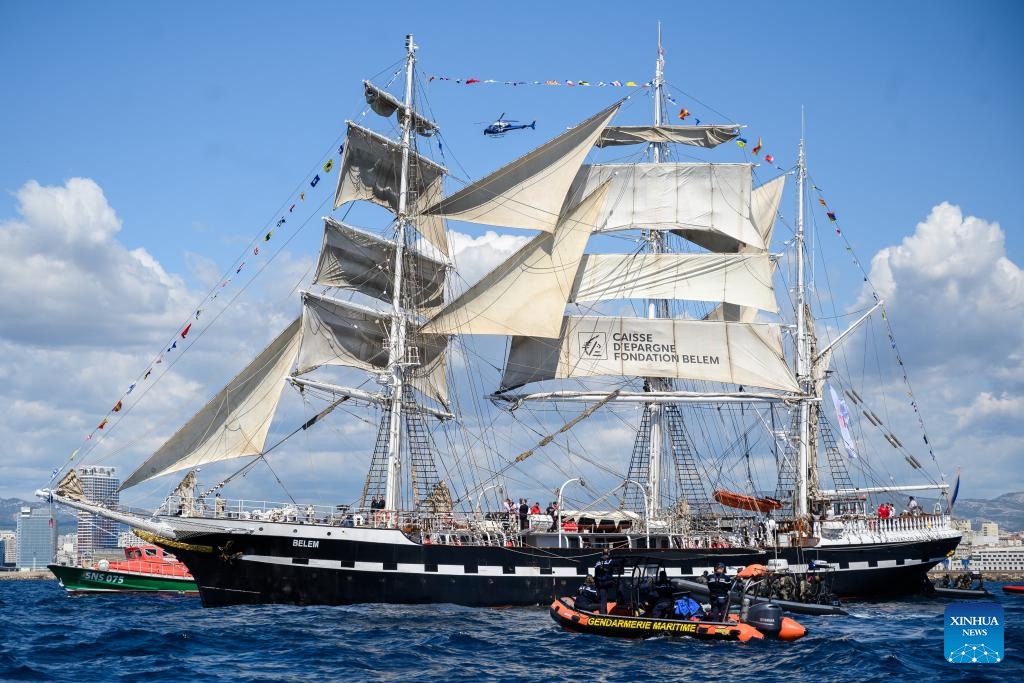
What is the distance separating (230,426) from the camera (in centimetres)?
4319

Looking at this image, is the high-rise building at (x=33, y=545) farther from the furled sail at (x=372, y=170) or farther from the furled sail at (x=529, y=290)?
the furled sail at (x=529, y=290)

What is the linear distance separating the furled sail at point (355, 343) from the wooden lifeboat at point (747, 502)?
16.3 meters

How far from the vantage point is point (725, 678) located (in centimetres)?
2634

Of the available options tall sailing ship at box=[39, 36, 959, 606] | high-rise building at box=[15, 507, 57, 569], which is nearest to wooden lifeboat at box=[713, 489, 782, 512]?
tall sailing ship at box=[39, 36, 959, 606]

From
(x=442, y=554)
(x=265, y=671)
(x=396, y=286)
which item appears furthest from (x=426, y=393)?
(x=265, y=671)

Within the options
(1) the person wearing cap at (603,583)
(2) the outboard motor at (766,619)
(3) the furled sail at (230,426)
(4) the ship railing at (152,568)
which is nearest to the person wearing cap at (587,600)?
(1) the person wearing cap at (603,583)

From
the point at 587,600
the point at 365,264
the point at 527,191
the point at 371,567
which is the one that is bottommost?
the point at 587,600

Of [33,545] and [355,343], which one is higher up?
[355,343]

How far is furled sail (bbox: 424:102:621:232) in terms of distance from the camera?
5209 centimetres

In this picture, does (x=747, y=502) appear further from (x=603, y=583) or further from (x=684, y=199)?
(x=603, y=583)

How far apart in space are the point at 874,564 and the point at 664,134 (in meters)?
27.0

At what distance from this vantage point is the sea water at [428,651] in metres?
26.8

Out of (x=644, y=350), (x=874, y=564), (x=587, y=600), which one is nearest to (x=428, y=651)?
(x=587, y=600)

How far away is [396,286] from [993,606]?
28.9 m
